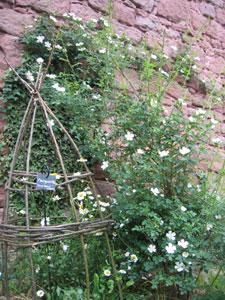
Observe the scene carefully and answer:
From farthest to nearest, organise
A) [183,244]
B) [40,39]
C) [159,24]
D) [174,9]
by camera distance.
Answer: [174,9], [159,24], [40,39], [183,244]

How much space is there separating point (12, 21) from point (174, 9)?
176 cm

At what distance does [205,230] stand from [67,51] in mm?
1745

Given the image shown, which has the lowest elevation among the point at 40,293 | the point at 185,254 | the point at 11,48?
the point at 40,293

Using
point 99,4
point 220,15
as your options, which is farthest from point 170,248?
point 220,15

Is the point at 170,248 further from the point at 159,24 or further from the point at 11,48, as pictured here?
the point at 159,24

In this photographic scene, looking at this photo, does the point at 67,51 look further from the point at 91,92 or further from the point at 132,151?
the point at 132,151

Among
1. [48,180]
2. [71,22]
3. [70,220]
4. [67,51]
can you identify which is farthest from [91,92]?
[48,180]

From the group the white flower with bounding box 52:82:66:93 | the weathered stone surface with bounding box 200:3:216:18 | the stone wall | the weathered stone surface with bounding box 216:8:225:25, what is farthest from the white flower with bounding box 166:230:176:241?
the weathered stone surface with bounding box 216:8:225:25

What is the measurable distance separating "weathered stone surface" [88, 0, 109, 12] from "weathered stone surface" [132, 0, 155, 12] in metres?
0.39

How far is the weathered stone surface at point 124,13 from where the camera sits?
3.61 metres

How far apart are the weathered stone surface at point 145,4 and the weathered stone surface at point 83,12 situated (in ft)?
→ 1.77

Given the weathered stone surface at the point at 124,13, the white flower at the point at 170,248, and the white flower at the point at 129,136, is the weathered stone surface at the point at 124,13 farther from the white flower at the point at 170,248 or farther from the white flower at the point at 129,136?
the white flower at the point at 170,248

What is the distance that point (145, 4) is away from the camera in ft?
12.6

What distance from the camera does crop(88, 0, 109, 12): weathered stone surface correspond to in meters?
3.44
